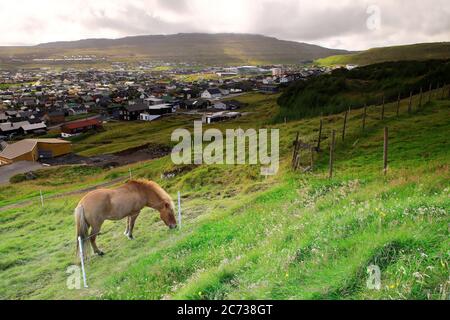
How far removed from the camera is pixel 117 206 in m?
12.6

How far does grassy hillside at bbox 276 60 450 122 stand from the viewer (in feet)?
181

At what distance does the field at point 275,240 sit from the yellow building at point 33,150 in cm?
4491

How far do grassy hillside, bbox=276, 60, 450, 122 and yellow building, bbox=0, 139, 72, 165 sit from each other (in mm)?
40046

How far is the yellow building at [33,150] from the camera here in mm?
63750

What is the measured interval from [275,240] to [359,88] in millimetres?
63027

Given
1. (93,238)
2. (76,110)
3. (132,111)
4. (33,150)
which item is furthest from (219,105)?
(93,238)

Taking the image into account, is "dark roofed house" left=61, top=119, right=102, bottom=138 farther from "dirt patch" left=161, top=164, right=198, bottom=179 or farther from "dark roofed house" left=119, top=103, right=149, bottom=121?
"dirt patch" left=161, top=164, right=198, bottom=179

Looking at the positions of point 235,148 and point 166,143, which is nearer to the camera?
point 235,148

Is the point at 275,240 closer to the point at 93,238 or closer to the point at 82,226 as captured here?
the point at 93,238

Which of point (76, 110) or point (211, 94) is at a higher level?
point (211, 94)

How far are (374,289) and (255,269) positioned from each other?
2.36 m
